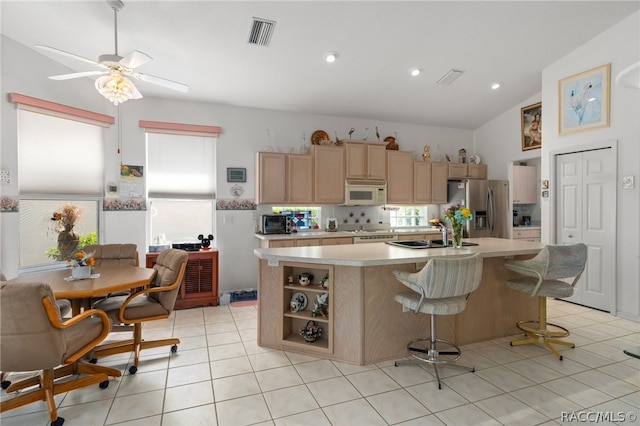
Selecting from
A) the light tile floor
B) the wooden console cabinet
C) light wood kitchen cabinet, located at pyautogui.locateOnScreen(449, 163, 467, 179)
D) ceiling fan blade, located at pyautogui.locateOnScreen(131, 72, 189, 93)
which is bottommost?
the light tile floor

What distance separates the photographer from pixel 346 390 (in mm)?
2365

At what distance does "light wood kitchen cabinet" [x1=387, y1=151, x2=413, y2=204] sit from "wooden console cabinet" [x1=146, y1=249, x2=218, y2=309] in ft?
10.3

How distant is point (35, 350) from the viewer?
1.86 meters

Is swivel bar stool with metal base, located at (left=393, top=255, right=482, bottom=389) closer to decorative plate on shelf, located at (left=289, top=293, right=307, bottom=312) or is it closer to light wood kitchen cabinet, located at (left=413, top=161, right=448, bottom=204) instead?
decorative plate on shelf, located at (left=289, top=293, right=307, bottom=312)

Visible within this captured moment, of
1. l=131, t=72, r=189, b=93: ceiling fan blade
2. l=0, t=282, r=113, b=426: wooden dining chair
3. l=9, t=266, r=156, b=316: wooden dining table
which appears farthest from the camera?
l=131, t=72, r=189, b=93: ceiling fan blade

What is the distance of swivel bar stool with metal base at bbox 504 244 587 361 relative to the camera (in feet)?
9.40

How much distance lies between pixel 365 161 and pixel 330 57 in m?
1.97

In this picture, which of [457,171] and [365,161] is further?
[457,171]

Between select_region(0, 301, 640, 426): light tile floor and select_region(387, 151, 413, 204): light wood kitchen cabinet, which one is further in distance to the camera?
select_region(387, 151, 413, 204): light wood kitchen cabinet

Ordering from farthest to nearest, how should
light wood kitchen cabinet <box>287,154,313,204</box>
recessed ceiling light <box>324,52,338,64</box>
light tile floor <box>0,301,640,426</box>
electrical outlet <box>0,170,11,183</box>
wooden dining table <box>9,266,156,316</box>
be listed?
light wood kitchen cabinet <box>287,154,313,204</box> < recessed ceiling light <box>324,52,338,64</box> < electrical outlet <box>0,170,11,183</box> < wooden dining table <box>9,266,156,316</box> < light tile floor <box>0,301,640,426</box>

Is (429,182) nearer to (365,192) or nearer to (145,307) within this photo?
(365,192)

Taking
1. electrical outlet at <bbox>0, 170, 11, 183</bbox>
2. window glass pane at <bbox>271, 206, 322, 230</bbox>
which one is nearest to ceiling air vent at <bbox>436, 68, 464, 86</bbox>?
window glass pane at <bbox>271, 206, 322, 230</bbox>

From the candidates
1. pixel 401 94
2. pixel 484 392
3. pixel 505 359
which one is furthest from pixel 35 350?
pixel 401 94

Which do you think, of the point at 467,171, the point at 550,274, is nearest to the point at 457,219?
the point at 550,274
